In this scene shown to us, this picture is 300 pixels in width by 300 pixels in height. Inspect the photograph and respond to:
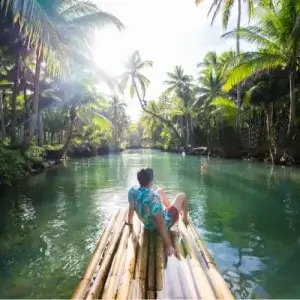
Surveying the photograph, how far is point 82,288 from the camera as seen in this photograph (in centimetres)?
329

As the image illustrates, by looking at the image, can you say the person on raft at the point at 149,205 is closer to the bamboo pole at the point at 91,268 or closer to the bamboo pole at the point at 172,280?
the bamboo pole at the point at 172,280

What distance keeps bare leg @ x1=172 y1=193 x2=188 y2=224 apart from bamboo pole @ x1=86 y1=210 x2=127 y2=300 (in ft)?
2.98

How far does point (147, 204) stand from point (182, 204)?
1.09 meters

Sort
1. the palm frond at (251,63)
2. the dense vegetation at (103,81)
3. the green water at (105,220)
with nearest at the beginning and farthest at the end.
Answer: the green water at (105,220) < the dense vegetation at (103,81) < the palm frond at (251,63)

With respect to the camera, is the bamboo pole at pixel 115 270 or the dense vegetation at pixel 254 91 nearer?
the bamboo pole at pixel 115 270

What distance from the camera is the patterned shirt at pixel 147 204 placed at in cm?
452

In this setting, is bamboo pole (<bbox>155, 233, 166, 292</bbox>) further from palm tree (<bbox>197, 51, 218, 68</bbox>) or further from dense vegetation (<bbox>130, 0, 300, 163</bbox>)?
palm tree (<bbox>197, 51, 218, 68</bbox>)

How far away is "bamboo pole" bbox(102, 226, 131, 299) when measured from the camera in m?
3.11

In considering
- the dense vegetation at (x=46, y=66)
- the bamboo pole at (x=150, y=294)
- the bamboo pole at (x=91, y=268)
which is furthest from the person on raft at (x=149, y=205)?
the dense vegetation at (x=46, y=66)

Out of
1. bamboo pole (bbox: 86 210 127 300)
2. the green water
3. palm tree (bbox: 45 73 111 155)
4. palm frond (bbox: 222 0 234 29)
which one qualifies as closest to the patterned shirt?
bamboo pole (bbox: 86 210 127 300)

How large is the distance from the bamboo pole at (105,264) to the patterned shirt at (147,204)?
0.51 m

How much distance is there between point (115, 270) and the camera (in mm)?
3652

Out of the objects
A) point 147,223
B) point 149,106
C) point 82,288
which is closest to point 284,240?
point 147,223

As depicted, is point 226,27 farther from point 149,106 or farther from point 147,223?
point 149,106
